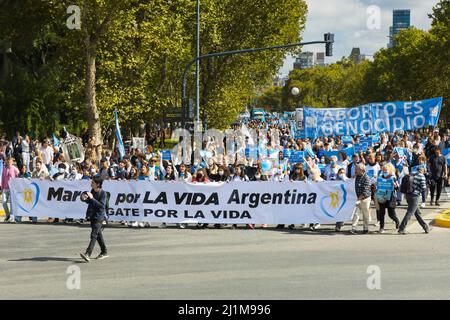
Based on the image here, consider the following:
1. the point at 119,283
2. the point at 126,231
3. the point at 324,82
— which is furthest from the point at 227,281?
the point at 324,82

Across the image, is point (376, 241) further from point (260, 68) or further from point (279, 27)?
point (260, 68)

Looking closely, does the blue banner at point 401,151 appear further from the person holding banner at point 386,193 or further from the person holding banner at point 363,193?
the person holding banner at point 363,193

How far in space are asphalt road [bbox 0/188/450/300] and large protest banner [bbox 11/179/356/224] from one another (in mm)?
492

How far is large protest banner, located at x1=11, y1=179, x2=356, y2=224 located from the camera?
18.6 metres

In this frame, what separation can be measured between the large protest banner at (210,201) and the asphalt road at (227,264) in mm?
492

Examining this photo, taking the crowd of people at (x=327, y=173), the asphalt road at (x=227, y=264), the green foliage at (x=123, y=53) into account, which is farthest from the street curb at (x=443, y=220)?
the green foliage at (x=123, y=53)

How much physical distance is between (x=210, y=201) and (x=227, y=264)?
588 centimetres

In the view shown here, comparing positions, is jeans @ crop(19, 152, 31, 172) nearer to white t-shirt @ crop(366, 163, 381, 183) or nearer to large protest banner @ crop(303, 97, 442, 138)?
large protest banner @ crop(303, 97, 442, 138)

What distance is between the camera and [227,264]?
13359mm

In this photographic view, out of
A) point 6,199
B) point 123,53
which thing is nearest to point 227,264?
point 6,199

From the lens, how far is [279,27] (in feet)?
186

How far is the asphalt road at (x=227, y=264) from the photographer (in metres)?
10.8

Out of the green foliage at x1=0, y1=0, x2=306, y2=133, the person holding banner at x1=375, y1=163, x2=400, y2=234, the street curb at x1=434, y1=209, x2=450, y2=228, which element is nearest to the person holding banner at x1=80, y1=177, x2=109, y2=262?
the person holding banner at x1=375, y1=163, x2=400, y2=234
